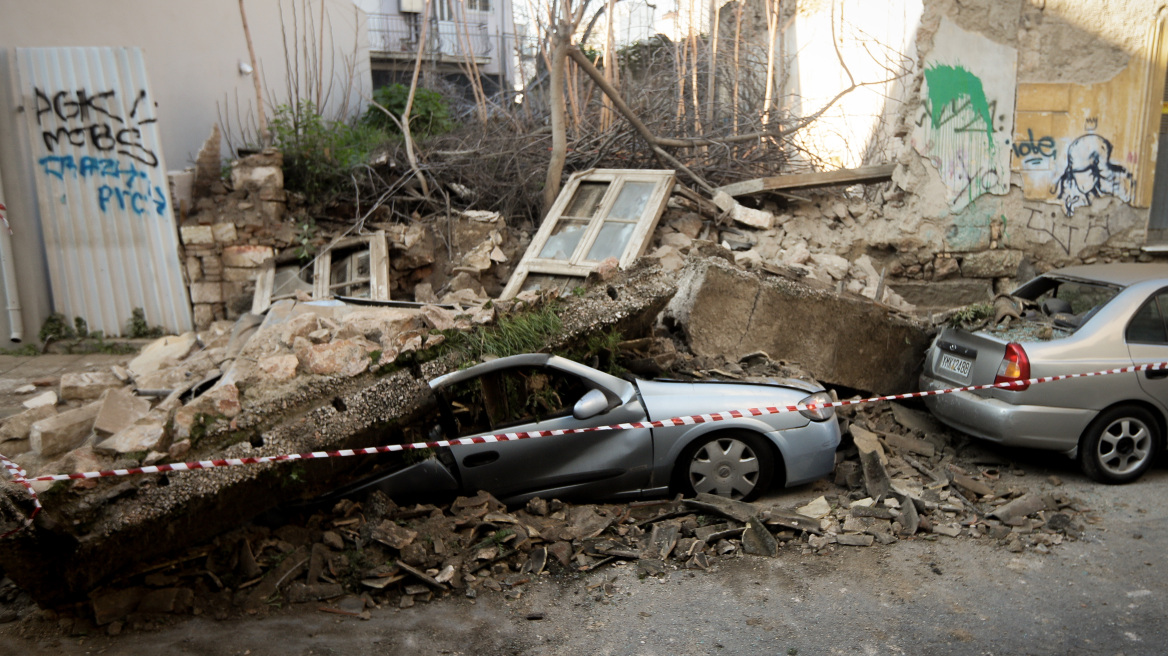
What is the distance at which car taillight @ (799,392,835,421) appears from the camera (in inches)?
210

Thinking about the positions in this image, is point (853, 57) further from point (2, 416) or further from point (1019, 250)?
point (2, 416)

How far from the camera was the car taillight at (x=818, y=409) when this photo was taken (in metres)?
5.33

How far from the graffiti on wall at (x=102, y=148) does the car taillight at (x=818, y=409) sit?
303 inches

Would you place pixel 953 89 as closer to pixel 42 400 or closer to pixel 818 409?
pixel 818 409

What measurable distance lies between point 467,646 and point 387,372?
2.00 meters

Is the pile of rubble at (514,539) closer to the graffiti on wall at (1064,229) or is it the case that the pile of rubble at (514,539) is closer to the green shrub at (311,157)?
the graffiti on wall at (1064,229)

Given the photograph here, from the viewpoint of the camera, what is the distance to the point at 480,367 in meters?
5.02

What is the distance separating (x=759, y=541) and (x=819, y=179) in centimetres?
644

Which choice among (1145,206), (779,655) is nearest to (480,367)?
(779,655)

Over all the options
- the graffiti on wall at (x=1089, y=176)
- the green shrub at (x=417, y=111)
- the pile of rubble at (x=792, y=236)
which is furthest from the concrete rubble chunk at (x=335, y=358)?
the graffiti on wall at (x=1089, y=176)

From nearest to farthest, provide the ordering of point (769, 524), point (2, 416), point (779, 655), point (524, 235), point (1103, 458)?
point (779, 655) < point (769, 524) < point (1103, 458) < point (2, 416) < point (524, 235)

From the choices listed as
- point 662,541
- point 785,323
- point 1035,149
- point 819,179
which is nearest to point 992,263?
point 1035,149

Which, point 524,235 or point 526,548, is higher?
point 524,235

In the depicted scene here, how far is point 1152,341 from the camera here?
553 cm
